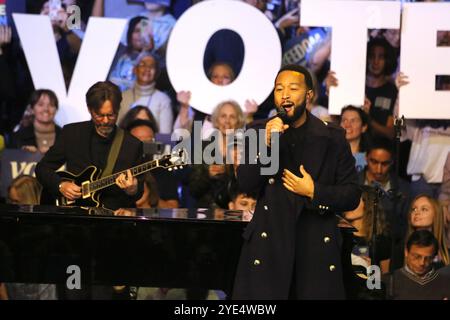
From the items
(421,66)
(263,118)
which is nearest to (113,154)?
(263,118)

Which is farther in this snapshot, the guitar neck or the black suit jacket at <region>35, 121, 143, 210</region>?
the black suit jacket at <region>35, 121, 143, 210</region>

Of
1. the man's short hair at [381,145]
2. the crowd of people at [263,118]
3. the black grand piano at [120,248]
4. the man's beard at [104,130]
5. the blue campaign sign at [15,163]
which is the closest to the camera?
the black grand piano at [120,248]

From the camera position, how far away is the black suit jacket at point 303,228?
17.9 ft

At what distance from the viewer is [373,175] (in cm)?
890

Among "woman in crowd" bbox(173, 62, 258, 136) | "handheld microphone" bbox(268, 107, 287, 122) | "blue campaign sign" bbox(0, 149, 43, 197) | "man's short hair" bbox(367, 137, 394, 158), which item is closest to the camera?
"handheld microphone" bbox(268, 107, 287, 122)

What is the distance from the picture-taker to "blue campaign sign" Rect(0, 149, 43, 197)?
9125 mm

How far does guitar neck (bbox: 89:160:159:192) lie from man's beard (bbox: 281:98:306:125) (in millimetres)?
1931

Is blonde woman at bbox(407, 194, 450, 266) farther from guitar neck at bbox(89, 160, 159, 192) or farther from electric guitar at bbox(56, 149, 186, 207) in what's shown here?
guitar neck at bbox(89, 160, 159, 192)

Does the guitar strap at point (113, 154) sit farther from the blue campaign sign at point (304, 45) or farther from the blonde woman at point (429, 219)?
the blonde woman at point (429, 219)

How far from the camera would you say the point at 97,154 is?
7.52m

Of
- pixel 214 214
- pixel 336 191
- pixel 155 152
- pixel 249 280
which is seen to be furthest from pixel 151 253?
pixel 155 152

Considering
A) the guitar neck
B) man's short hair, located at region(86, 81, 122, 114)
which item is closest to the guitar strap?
the guitar neck

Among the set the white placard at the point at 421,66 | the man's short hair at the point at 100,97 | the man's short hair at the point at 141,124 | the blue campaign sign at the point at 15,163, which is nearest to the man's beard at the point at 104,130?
the man's short hair at the point at 100,97

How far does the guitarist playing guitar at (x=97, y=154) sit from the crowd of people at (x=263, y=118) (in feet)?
3.61
